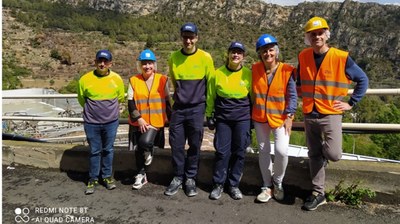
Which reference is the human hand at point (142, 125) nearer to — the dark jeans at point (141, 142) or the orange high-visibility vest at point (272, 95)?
the dark jeans at point (141, 142)

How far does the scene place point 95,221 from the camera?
3180 mm

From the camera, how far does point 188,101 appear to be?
11.5ft

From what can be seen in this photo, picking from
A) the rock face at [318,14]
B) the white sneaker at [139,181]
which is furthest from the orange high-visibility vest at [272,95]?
the rock face at [318,14]

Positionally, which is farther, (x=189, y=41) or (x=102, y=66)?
(x=102, y=66)

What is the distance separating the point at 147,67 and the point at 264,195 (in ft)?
6.02

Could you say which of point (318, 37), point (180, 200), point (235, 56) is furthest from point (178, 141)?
point (318, 37)

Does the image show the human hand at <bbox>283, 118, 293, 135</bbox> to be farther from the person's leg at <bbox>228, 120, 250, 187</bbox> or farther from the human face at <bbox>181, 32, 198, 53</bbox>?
the human face at <bbox>181, 32, 198, 53</bbox>

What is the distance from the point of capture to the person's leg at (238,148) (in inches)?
135

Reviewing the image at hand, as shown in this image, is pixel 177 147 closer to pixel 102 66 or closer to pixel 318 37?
pixel 102 66

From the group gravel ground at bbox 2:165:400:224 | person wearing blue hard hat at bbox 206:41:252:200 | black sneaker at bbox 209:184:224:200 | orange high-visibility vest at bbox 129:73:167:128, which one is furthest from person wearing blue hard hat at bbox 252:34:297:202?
orange high-visibility vest at bbox 129:73:167:128

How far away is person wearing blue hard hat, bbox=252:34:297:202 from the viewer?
3.25 m

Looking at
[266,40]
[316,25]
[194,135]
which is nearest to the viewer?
[316,25]

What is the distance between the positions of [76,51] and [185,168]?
395 ft

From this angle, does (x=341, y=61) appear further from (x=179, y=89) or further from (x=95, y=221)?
(x=95, y=221)
